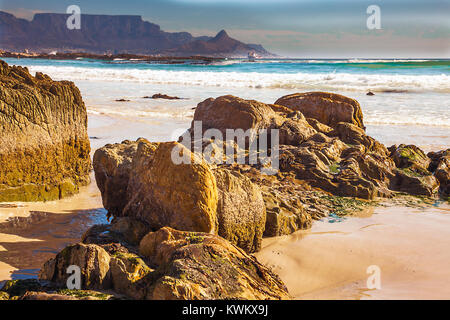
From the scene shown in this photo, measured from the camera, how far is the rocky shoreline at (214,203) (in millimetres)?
2613

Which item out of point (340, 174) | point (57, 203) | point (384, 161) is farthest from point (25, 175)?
point (384, 161)

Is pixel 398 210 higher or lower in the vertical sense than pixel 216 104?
lower

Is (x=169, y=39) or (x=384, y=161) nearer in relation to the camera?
(x=384, y=161)

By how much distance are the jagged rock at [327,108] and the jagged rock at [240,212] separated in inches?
207

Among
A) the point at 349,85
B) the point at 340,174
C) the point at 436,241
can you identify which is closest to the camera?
the point at 436,241

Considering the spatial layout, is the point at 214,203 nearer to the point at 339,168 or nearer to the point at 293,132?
the point at 339,168

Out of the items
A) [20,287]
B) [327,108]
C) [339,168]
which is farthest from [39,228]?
[327,108]

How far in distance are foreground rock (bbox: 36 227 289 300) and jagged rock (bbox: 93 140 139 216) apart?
1423mm

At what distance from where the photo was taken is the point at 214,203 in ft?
11.6

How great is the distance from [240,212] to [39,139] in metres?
2.59

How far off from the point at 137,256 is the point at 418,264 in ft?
8.10

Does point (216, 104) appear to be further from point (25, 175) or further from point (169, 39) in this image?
point (169, 39)

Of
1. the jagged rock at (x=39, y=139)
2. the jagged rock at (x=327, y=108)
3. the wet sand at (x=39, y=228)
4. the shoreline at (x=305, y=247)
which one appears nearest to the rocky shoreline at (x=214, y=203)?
the shoreline at (x=305, y=247)

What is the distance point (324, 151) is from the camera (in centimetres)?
653
